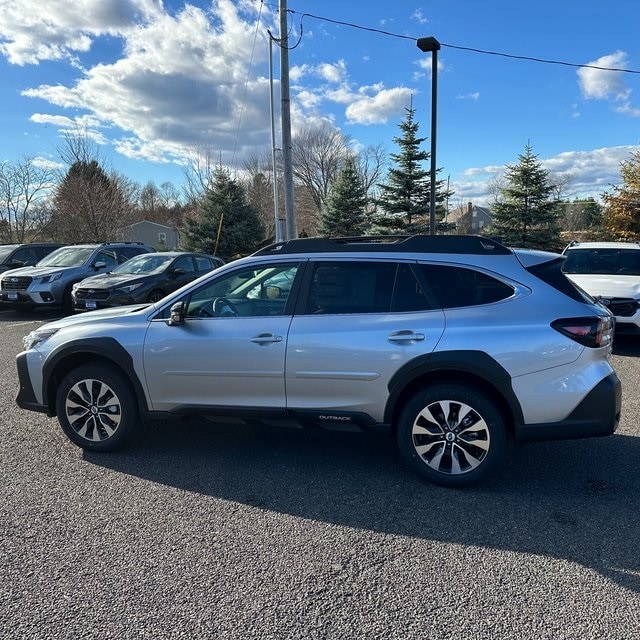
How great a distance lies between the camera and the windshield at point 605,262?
30.8 ft

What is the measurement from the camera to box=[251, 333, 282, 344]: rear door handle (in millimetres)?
3822

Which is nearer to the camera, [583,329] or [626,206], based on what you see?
[583,329]

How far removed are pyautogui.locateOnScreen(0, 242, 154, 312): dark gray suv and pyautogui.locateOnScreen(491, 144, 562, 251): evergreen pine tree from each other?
17966mm

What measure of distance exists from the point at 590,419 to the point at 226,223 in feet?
83.4

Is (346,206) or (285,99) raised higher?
(285,99)

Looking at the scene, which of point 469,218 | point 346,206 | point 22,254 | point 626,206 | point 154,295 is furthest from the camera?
point 469,218

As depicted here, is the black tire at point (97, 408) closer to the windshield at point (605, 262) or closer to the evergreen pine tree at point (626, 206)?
the windshield at point (605, 262)

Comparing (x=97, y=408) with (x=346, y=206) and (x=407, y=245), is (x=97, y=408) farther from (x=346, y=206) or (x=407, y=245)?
(x=346, y=206)

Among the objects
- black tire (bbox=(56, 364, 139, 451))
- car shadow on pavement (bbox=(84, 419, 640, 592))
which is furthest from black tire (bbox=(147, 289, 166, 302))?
black tire (bbox=(56, 364, 139, 451))

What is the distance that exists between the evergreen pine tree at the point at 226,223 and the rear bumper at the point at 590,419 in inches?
978

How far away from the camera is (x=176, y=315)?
403 cm

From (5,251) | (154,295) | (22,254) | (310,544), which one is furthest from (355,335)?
(5,251)

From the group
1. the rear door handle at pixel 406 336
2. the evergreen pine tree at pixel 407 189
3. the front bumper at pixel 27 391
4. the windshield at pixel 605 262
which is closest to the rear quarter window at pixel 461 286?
the rear door handle at pixel 406 336

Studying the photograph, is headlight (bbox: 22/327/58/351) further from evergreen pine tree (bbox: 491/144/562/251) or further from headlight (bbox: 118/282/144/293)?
evergreen pine tree (bbox: 491/144/562/251)
